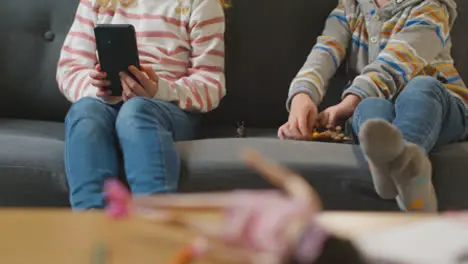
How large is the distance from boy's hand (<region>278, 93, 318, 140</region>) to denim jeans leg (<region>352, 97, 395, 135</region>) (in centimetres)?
10

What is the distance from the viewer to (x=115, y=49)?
1307 millimetres

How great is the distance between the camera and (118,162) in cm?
122

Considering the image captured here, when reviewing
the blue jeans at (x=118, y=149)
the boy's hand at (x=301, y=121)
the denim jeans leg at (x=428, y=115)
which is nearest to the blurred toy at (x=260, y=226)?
the blue jeans at (x=118, y=149)

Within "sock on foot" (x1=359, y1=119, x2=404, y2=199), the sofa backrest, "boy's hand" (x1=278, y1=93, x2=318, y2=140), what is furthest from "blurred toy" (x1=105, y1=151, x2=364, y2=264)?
the sofa backrest

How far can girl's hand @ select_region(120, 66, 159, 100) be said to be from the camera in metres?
1.34

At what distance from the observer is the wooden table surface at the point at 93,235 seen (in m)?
0.61

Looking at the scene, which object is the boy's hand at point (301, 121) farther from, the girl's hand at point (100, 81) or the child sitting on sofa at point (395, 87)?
the girl's hand at point (100, 81)

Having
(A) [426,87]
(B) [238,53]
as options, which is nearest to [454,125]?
(A) [426,87]

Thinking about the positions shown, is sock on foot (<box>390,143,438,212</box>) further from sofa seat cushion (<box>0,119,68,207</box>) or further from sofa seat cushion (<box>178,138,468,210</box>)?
sofa seat cushion (<box>0,119,68,207</box>)

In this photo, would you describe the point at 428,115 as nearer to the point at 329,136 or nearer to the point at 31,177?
the point at 329,136

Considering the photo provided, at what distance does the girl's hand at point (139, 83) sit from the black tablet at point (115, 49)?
0.01 meters

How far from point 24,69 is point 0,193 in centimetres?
58

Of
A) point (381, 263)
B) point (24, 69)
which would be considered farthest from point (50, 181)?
point (381, 263)

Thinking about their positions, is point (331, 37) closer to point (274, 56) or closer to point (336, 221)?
point (274, 56)
